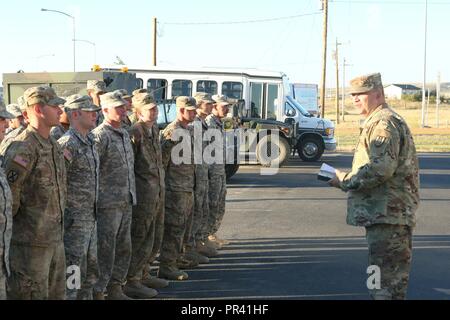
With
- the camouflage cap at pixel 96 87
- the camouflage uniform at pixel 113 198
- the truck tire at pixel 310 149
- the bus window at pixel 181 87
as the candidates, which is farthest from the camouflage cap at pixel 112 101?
the truck tire at pixel 310 149

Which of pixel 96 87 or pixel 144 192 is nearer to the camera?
pixel 144 192

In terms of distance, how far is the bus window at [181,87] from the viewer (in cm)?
2275

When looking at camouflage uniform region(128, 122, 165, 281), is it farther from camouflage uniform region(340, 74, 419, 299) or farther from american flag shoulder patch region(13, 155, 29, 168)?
camouflage uniform region(340, 74, 419, 299)

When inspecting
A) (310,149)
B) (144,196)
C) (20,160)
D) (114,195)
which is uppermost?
(20,160)

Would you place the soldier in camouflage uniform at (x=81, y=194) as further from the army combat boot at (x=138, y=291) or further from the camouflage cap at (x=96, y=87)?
the camouflage cap at (x=96, y=87)

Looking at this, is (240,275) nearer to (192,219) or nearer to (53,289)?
(192,219)

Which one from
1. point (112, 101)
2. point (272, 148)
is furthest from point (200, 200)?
point (272, 148)

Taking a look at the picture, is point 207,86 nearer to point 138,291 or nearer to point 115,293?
point 138,291

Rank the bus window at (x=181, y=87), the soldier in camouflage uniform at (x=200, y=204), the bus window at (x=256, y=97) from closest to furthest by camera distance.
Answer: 1. the soldier in camouflage uniform at (x=200, y=204)
2. the bus window at (x=256, y=97)
3. the bus window at (x=181, y=87)

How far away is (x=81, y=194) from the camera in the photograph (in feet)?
18.0

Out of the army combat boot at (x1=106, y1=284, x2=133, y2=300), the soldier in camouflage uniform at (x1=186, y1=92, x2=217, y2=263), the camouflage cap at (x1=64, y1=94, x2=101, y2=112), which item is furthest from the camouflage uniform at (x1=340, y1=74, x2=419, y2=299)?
the soldier in camouflage uniform at (x1=186, y1=92, x2=217, y2=263)

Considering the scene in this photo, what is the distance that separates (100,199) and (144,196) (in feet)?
2.86

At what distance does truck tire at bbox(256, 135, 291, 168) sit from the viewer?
18219 millimetres

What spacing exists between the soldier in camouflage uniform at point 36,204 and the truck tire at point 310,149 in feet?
60.5
